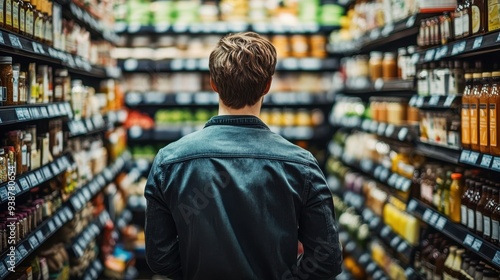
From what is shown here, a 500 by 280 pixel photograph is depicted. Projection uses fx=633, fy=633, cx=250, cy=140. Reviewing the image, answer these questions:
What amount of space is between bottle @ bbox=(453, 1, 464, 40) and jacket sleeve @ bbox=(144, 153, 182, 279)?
1875 millimetres

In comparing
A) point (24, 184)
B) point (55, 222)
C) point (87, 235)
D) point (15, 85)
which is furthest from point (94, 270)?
point (15, 85)

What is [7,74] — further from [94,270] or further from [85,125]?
[94,270]

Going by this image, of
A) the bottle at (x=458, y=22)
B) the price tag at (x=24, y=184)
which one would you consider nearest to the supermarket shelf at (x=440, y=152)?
the bottle at (x=458, y=22)

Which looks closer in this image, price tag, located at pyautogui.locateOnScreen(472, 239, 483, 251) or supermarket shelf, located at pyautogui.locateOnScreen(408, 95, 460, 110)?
price tag, located at pyautogui.locateOnScreen(472, 239, 483, 251)

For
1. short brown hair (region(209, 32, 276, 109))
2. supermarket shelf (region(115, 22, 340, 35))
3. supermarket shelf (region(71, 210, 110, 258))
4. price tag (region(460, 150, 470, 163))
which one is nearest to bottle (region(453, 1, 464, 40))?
price tag (region(460, 150, 470, 163))

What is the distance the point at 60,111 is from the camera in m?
3.70

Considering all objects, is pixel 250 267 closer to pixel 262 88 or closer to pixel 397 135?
pixel 262 88

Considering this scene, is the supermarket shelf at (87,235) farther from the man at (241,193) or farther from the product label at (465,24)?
the product label at (465,24)

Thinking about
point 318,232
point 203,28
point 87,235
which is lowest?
point 87,235

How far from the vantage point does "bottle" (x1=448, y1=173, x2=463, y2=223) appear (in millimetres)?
3381

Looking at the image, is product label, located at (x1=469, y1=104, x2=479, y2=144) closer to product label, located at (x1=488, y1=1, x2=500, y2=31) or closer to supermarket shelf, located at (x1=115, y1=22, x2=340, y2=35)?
product label, located at (x1=488, y1=1, x2=500, y2=31)

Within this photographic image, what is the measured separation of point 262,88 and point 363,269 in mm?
3856

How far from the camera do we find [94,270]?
4.78 m

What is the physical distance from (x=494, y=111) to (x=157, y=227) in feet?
5.29
